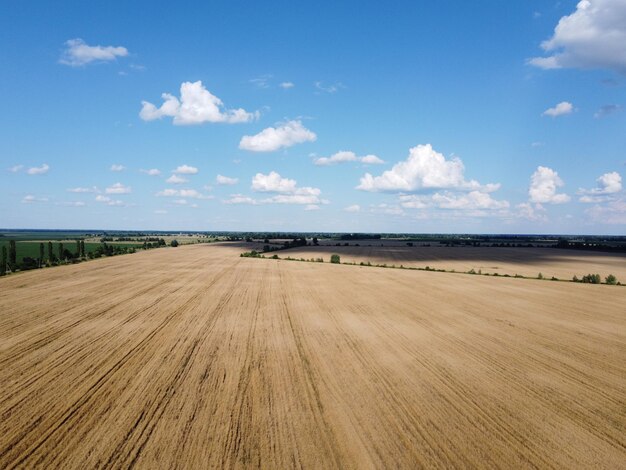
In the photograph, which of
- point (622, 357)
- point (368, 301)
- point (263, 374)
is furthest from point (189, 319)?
point (622, 357)

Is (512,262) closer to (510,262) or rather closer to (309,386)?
(510,262)

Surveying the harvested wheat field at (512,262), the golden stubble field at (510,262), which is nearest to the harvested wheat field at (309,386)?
the golden stubble field at (510,262)

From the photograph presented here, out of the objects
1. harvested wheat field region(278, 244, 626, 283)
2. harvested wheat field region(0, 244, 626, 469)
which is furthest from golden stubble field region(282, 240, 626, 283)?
harvested wheat field region(0, 244, 626, 469)

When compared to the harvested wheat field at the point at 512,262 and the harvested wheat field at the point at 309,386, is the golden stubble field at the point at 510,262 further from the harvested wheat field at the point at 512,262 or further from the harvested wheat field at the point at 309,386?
the harvested wheat field at the point at 309,386

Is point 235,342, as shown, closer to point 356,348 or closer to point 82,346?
point 356,348

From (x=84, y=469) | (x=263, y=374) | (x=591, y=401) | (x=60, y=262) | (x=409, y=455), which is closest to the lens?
(x=84, y=469)

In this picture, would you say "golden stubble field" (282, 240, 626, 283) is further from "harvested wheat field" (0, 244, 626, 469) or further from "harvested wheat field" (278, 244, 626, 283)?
"harvested wheat field" (0, 244, 626, 469)

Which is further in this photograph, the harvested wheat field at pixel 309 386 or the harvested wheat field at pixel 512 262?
the harvested wheat field at pixel 512 262

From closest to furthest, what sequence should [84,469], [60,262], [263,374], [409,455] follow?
[84,469] < [409,455] < [263,374] < [60,262]

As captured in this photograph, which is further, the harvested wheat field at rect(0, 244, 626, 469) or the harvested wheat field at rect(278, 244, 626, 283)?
the harvested wheat field at rect(278, 244, 626, 283)
